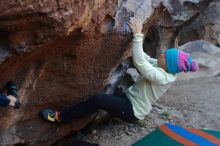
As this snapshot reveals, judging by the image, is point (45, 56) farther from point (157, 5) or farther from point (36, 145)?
point (157, 5)

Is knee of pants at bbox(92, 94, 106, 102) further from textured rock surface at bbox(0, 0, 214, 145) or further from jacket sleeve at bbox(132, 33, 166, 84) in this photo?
jacket sleeve at bbox(132, 33, 166, 84)

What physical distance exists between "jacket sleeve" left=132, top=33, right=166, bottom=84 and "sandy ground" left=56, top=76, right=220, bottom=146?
0.91m

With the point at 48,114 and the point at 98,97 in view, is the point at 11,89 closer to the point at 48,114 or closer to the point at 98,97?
the point at 48,114

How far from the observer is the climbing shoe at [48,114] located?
3972 millimetres

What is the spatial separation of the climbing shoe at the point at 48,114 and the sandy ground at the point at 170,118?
0.74 m

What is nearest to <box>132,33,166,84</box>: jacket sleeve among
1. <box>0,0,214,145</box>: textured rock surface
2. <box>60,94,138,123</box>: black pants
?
<box>0,0,214,145</box>: textured rock surface

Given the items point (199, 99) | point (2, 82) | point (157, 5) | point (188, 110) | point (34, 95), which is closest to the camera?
point (2, 82)

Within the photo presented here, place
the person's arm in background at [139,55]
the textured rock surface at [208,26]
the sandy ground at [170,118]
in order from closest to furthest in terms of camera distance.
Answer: the person's arm in background at [139,55] < the sandy ground at [170,118] < the textured rock surface at [208,26]

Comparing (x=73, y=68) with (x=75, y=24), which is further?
(x=73, y=68)

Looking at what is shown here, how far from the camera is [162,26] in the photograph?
6973 millimetres

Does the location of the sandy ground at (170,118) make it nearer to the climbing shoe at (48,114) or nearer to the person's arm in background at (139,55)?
the climbing shoe at (48,114)

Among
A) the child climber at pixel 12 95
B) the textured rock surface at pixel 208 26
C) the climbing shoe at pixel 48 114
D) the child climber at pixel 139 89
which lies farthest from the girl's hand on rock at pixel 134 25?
the textured rock surface at pixel 208 26

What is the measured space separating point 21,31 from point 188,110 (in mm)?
3159

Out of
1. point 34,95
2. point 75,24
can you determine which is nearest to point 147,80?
point 34,95
